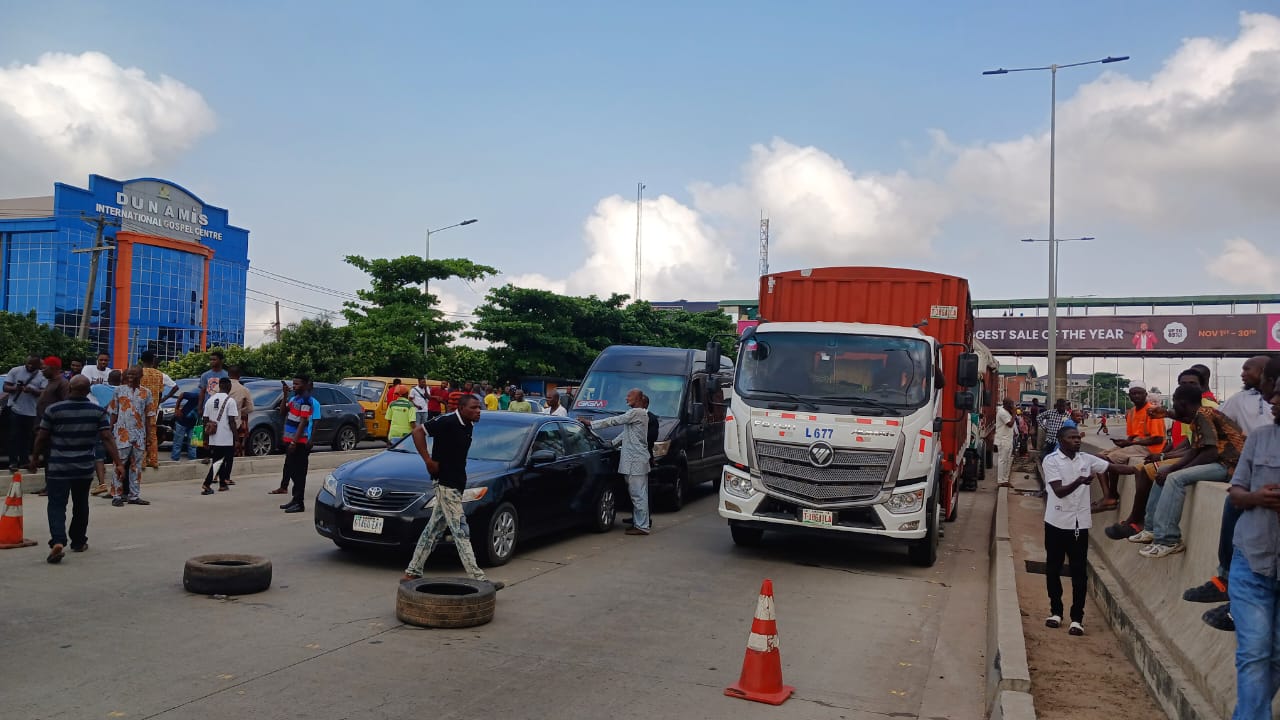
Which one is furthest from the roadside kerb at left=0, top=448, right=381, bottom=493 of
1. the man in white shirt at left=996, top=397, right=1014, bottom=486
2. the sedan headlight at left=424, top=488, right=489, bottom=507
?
the man in white shirt at left=996, top=397, right=1014, bottom=486

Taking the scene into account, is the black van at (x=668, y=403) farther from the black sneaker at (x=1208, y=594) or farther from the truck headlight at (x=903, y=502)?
the black sneaker at (x=1208, y=594)

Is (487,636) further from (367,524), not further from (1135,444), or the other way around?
(1135,444)

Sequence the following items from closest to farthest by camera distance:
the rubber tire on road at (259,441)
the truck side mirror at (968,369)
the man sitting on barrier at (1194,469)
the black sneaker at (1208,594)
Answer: the black sneaker at (1208,594) < the man sitting on barrier at (1194,469) < the truck side mirror at (968,369) < the rubber tire on road at (259,441)

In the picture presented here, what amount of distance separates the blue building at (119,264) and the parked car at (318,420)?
1267 inches

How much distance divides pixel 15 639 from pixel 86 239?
52.5 m

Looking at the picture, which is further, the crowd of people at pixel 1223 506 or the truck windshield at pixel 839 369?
the truck windshield at pixel 839 369

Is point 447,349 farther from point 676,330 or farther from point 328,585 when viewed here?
point 328,585

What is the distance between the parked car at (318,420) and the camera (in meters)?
19.1

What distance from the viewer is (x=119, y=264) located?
5228 centimetres

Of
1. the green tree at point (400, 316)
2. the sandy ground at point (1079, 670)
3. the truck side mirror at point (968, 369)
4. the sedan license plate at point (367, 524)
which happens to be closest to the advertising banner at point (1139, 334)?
the green tree at point (400, 316)

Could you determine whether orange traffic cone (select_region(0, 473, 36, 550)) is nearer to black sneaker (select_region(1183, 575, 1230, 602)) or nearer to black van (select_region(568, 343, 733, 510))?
black van (select_region(568, 343, 733, 510))

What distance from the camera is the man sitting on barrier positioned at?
284 inches

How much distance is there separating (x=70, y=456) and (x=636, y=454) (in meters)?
5.97

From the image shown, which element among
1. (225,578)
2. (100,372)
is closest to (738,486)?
(225,578)
